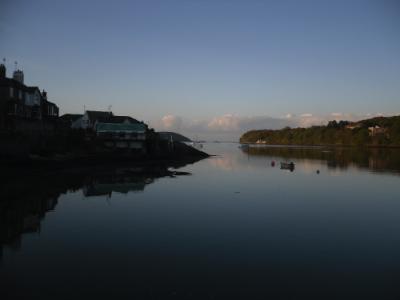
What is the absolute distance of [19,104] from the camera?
49.9 m

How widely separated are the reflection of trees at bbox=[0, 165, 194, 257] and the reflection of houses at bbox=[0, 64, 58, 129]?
27.4 feet

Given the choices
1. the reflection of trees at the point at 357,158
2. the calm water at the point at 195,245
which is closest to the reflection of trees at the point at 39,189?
the calm water at the point at 195,245

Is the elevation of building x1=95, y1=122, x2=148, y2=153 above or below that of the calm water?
above

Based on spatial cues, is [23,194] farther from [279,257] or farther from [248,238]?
[279,257]

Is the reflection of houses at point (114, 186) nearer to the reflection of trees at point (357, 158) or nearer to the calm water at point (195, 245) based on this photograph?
the calm water at point (195, 245)

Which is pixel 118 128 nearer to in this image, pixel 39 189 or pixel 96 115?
pixel 96 115

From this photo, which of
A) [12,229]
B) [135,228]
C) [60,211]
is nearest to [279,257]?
[135,228]

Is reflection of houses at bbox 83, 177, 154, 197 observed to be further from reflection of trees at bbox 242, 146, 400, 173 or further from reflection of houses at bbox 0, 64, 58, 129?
reflection of trees at bbox 242, 146, 400, 173

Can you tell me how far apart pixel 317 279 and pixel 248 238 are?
5458 mm

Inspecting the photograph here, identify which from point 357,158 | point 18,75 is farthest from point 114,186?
point 357,158

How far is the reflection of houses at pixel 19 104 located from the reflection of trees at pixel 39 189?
8.35 m

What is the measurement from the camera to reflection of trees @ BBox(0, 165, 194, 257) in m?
19.9

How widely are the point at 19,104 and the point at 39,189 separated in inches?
920

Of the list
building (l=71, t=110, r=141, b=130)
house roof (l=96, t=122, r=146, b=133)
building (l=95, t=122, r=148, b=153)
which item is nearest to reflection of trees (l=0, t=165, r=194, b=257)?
building (l=95, t=122, r=148, b=153)
